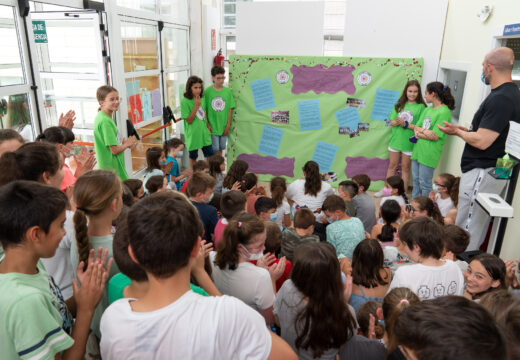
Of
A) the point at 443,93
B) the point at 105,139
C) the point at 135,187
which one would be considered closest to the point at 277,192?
the point at 135,187

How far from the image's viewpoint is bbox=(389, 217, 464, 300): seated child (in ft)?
5.75

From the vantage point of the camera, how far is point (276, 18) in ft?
17.2

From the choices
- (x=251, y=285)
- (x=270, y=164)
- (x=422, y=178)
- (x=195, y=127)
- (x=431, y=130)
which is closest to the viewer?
(x=251, y=285)

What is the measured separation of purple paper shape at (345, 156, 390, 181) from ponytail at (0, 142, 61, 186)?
4.20m

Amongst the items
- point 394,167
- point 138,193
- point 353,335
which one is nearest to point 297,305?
point 353,335

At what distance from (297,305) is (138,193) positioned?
1831mm

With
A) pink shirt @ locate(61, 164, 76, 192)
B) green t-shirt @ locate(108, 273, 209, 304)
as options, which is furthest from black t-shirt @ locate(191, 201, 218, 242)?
green t-shirt @ locate(108, 273, 209, 304)

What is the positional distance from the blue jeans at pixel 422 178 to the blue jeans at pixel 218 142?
2715 millimetres

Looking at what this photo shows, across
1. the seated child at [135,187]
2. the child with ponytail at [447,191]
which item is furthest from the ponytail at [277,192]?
the child with ponytail at [447,191]

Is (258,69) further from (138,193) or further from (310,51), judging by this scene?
(138,193)

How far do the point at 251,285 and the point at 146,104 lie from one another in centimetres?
372

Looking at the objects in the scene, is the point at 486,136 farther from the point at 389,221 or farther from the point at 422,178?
the point at 422,178

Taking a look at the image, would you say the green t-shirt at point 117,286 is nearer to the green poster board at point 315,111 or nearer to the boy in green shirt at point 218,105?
the boy in green shirt at point 218,105

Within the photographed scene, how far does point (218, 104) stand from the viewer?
16.9 ft
